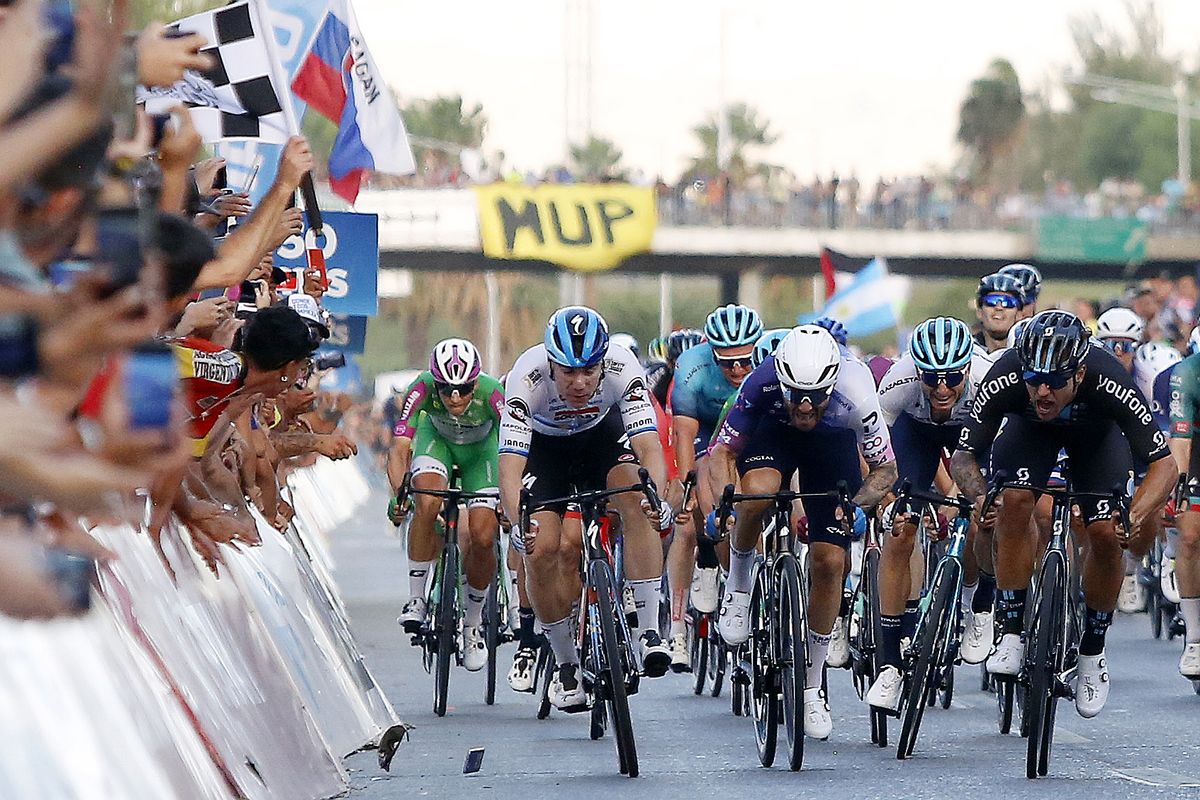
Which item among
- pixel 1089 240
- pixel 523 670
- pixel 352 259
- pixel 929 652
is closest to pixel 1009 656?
pixel 929 652

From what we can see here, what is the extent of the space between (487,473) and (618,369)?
2.92 m

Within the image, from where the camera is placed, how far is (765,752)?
9617 millimetres

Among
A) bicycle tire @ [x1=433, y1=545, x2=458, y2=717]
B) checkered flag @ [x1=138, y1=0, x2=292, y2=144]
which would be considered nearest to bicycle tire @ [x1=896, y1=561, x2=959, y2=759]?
bicycle tire @ [x1=433, y1=545, x2=458, y2=717]

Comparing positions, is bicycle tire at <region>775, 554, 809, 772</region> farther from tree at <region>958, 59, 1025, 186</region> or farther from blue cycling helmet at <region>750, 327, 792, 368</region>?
tree at <region>958, 59, 1025, 186</region>

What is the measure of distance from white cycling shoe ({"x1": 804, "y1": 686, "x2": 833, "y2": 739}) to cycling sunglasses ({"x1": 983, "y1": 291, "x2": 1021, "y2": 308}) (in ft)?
12.9

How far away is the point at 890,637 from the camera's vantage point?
10711 mm

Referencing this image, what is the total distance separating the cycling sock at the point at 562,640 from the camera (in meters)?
10.2

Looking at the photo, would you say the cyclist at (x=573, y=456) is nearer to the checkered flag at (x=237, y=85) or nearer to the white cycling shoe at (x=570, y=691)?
the white cycling shoe at (x=570, y=691)

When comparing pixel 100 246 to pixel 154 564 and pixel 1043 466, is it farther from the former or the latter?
pixel 1043 466

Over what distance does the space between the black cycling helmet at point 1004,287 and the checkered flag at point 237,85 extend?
4.03m

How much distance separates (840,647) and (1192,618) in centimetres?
199

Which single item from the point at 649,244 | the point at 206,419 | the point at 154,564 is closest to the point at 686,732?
the point at 206,419

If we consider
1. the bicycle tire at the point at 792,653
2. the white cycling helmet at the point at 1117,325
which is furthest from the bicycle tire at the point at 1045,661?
the white cycling helmet at the point at 1117,325

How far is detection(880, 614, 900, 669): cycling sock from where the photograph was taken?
34.8 feet
